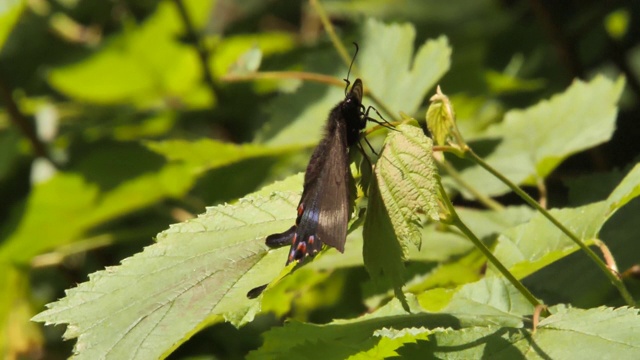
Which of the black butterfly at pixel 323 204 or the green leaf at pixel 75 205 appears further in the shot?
the green leaf at pixel 75 205

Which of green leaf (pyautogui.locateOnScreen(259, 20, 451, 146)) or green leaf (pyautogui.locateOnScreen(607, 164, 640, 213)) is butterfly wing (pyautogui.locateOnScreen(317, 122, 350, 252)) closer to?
green leaf (pyautogui.locateOnScreen(607, 164, 640, 213))

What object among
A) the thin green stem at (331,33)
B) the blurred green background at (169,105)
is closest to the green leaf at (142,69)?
the blurred green background at (169,105)

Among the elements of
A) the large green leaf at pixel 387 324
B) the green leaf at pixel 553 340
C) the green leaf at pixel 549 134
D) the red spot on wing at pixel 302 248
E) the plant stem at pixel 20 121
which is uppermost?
the plant stem at pixel 20 121

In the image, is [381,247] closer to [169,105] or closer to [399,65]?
[399,65]

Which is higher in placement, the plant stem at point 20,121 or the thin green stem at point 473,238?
the plant stem at point 20,121

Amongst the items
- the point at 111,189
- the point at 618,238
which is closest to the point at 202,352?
the point at 111,189

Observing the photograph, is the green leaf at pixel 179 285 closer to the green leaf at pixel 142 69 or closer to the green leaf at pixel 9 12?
the green leaf at pixel 9 12
